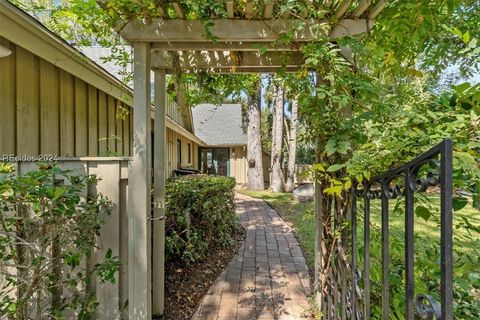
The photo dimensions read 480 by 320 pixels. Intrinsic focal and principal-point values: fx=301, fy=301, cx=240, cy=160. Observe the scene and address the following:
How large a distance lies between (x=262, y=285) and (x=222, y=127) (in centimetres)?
1677

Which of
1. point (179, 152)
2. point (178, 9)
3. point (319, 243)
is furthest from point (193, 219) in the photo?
point (179, 152)

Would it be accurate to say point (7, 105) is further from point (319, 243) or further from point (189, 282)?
point (319, 243)

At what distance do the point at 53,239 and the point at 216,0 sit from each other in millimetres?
1968

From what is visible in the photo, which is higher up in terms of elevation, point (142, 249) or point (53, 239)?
point (53, 239)

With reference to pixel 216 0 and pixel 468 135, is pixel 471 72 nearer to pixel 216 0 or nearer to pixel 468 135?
pixel 468 135

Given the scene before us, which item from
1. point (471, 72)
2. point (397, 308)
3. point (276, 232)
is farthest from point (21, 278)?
point (276, 232)

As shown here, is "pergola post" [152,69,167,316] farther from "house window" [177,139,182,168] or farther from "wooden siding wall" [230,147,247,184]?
"wooden siding wall" [230,147,247,184]

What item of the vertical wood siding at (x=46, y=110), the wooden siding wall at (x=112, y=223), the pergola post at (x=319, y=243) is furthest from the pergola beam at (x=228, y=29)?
the pergola post at (x=319, y=243)

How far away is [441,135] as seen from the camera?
1520 mm

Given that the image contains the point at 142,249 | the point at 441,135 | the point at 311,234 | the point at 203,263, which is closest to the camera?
the point at 441,135

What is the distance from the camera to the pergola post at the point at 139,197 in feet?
8.01

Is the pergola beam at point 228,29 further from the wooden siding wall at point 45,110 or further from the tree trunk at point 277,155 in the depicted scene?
the tree trunk at point 277,155

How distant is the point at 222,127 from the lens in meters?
20.2

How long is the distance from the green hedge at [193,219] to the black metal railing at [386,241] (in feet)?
6.54
